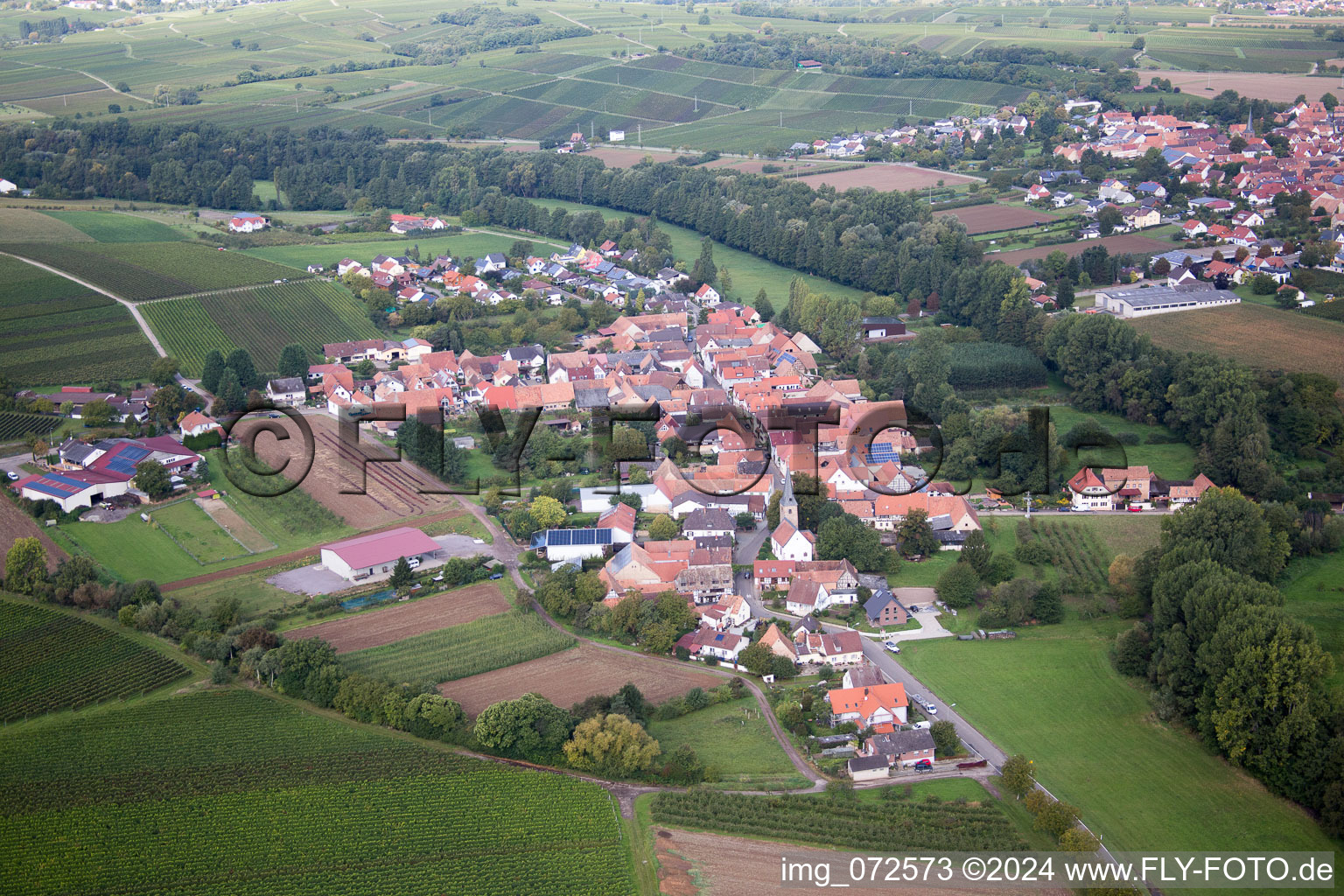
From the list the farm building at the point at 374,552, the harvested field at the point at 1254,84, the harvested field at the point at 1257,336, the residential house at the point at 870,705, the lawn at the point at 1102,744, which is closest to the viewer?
the lawn at the point at 1102,744

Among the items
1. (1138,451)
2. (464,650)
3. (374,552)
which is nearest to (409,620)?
(464,650)

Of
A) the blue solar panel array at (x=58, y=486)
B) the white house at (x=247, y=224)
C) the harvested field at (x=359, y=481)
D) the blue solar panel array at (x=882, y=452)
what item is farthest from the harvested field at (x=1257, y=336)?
the white house at (x=247, y=224)

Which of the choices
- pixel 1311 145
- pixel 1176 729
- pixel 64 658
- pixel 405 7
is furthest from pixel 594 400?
pixel 405 7

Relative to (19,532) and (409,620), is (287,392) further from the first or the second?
(409,620)

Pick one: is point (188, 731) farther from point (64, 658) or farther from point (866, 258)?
point (866, 258)

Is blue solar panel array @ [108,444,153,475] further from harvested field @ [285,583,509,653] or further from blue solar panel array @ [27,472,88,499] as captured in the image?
harvested field @ [285,583,509,653]

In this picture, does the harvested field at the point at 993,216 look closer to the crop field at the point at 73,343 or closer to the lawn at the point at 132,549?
the crop field at the point at 73,343
